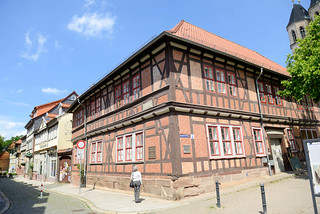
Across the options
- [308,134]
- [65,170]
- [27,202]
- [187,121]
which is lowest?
[27,202]

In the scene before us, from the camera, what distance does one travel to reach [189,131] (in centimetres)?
1022

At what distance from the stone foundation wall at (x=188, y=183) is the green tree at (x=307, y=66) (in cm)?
495

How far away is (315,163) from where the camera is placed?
4855 millimetres

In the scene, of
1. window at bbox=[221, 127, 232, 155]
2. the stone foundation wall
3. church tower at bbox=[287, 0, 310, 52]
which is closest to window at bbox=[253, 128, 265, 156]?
the stone foundation wall

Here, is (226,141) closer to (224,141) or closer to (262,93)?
(224,141)

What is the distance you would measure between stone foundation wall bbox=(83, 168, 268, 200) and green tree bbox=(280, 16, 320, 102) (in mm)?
4946

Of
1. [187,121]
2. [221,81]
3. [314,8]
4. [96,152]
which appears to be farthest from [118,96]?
[314,8]

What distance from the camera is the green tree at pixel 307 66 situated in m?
11.2

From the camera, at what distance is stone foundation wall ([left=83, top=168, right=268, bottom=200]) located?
920 centimetres

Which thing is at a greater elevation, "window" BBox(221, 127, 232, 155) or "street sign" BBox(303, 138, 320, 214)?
"window" BBox(221, 127, 232, 155)

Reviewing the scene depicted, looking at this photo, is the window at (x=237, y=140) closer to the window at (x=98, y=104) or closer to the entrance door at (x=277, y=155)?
the entrance door at (x=277, y=155)

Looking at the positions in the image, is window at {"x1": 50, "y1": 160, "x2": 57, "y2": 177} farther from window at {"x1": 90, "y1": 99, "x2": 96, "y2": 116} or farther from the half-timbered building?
window at {"x1": 90, "y1": 99, "x2": 96, "y2": 116}

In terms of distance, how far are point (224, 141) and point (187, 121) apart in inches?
102

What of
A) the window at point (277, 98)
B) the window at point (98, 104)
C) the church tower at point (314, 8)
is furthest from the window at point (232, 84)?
the church tower at point (314, 8)
